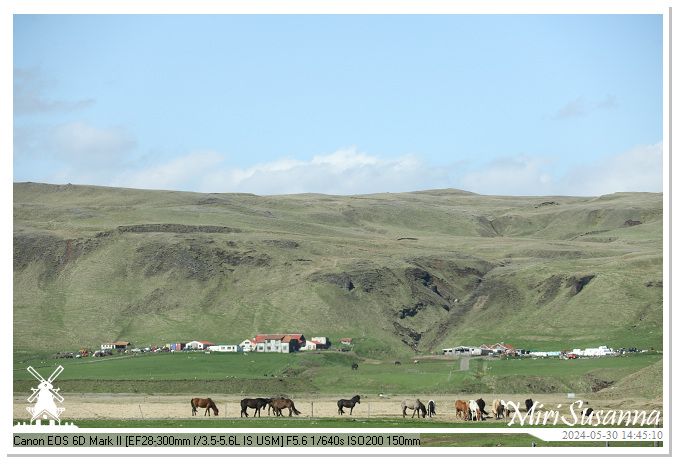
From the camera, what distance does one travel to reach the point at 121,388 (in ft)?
294

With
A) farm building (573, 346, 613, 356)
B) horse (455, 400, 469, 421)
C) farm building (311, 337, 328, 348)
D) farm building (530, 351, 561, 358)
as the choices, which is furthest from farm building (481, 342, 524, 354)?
horse (455, 400, 469, 421)

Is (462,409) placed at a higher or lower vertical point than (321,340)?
lower

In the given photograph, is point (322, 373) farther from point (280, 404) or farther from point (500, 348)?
point (280, 404)

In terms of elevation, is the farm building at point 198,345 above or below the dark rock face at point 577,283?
below

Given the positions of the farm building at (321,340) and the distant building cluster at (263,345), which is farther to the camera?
the farm building at (321,340)

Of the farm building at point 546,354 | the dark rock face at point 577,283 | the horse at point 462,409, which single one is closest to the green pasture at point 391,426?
the horse at point 462,409

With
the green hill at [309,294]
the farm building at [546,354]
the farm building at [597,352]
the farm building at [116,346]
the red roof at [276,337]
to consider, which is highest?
the green hill at [309,294]

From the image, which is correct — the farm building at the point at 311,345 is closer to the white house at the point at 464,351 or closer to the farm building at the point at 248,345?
the farm building at the point at 248,345

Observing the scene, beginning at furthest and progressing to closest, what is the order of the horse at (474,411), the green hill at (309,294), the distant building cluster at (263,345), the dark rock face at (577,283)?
the dark rock face at (577,283) → the green hill at (309,294) → the distant building cluster at (263,345) → the horse at (474,411)
